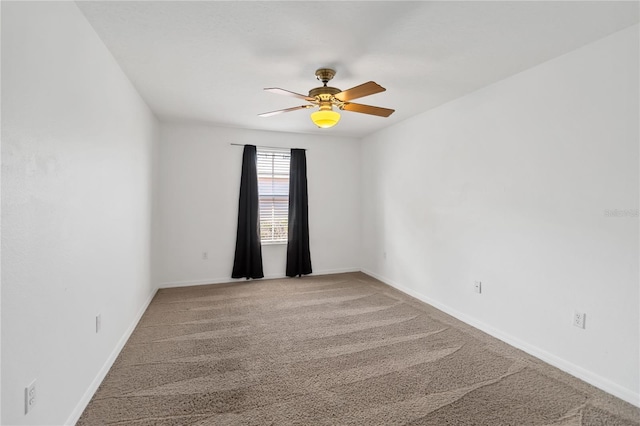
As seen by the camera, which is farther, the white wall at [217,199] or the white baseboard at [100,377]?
the white wall at [217,199]

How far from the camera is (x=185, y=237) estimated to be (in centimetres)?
477

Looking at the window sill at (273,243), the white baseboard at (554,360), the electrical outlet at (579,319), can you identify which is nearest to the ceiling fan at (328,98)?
the electrical outlet at (579,319)

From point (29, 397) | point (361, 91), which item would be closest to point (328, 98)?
point (361, 91)

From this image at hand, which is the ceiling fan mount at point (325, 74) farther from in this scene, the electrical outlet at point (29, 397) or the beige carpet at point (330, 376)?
the electrical outlet at point (29, 397)

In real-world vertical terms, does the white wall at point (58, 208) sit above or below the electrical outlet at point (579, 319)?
above

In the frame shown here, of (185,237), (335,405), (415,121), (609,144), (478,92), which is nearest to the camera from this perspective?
(335,405)

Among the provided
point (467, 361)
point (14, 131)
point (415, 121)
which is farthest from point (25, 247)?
point (415, 121)

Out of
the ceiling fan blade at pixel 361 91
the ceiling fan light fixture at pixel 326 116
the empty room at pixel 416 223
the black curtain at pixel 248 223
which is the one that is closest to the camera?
the empty room at pixel 416 223

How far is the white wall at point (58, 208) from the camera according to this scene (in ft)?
4.27

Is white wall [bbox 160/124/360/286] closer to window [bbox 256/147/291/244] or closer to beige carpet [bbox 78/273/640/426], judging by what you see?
window [bbox 256/147/291/244]

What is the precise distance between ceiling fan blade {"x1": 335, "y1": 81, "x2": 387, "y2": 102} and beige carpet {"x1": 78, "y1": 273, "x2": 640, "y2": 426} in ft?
7.02

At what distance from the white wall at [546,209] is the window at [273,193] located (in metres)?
2.25

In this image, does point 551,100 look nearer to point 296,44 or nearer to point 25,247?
point 296,44

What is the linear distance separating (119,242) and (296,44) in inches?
85.8
